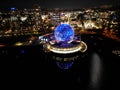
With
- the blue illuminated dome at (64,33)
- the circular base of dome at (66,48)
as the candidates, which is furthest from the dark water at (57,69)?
the blue illuminated dome at (64,33)

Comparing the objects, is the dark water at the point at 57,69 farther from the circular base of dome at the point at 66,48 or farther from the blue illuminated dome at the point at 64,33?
the blue illuminated dome at the point at 64,33

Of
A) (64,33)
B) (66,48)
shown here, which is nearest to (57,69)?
(66,48)

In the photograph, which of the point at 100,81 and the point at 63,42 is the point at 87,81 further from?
the point at 63,42

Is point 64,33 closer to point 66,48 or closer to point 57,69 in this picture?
point 66,48

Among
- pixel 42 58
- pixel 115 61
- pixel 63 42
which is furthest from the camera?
pixel 63 42

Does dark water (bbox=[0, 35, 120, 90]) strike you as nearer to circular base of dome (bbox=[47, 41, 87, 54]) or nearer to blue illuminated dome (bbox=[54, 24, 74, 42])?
circular base of dome (bbox=[47, 41, 87, 54])

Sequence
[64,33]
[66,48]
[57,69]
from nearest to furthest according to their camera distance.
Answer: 1. [57,69]
2. [66,48]
3. [64,33]

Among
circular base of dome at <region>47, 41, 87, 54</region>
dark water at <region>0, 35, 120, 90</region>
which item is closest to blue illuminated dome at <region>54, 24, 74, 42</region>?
circular base of dome at <region>47, 41, 87, 54</region>

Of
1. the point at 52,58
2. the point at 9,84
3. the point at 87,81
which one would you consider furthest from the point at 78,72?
the point at 9,84
